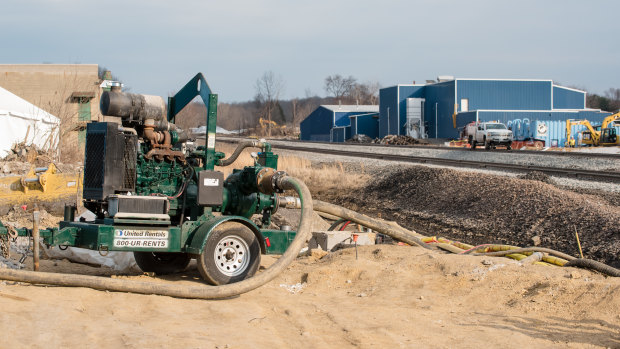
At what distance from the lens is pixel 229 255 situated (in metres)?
8.94

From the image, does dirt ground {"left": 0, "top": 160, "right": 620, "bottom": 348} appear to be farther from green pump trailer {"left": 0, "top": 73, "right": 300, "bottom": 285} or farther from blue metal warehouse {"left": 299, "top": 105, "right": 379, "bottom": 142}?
blue metal warehouse {"left": 299, "top": 105, "right": 379, "bottom": 142}

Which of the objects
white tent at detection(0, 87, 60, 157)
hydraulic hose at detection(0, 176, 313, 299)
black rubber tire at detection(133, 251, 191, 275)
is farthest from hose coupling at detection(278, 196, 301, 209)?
white tent at detection(0, 87, 60, 157)

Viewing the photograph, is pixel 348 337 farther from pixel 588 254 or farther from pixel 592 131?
pixel 592 131

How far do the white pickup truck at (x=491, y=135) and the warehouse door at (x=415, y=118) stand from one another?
22.3m

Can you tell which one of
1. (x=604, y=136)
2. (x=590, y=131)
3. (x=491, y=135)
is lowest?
(x=491, y=135)

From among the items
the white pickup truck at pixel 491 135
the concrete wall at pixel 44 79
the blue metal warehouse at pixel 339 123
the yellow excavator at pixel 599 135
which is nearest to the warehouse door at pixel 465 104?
the blue metal warehouse at pixel 339 123

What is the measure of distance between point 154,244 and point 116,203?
702mm

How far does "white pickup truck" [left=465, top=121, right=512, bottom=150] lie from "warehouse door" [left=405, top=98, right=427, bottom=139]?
22253mm

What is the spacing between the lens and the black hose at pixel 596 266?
28.2 feet

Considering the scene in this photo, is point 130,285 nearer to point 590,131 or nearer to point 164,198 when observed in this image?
point 164,198

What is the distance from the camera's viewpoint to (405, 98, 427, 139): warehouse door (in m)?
66.5

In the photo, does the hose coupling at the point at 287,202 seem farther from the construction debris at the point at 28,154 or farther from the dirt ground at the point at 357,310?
the construction debris at the point at 28,154

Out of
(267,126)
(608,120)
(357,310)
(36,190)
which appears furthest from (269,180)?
(267,126)

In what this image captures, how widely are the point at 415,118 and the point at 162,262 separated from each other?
194 ft
